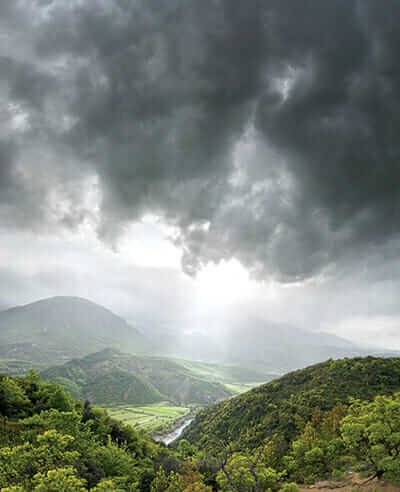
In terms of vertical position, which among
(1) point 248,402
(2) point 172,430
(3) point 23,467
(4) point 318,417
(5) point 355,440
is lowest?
(2) point 172,430

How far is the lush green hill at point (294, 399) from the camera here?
2296 inches

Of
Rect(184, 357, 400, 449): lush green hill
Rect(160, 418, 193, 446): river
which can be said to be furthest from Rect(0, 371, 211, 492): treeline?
Rect(160, 418, 193, 446): river

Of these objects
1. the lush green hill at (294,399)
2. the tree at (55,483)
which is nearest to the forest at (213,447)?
the tree at (55,483)

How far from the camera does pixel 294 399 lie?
67.0m

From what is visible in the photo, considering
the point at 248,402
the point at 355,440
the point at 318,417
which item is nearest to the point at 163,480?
the point at 355,440

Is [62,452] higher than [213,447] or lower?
higher

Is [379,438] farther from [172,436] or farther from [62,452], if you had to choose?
[172,436]

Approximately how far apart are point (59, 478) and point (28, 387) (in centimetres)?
3020

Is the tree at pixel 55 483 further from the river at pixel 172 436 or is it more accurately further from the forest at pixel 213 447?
the river at pixel 172 436

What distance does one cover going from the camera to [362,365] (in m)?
72.5

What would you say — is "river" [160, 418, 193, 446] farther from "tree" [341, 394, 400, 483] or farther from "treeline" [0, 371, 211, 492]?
"tree" [341, 394, 400, 483]

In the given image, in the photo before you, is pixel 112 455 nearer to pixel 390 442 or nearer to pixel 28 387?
pixel 28 387

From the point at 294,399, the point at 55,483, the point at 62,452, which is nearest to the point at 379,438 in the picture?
the point at 55,483

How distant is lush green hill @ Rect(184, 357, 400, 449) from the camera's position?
2296 inches
